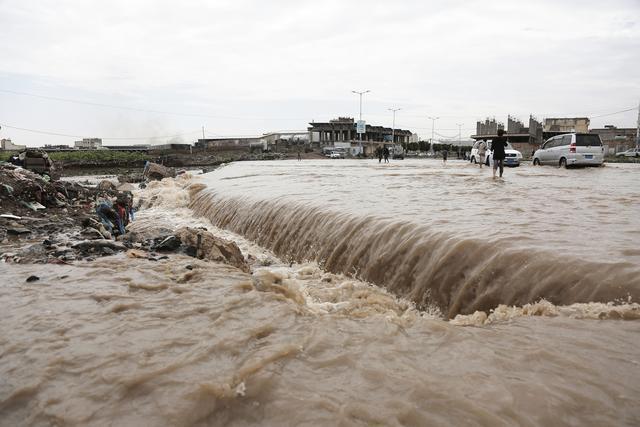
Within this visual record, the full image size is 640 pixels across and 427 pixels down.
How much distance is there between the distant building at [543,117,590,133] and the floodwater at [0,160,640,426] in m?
71.6

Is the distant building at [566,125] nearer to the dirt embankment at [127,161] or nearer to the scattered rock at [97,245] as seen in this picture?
the dirt embankment at [127,161]

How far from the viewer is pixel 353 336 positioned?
3.58m

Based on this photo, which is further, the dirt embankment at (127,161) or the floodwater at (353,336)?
the dirt embankment at (127,161)

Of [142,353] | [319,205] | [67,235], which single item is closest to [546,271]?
[142,353]

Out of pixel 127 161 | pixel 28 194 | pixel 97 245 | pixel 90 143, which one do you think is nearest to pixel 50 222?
pixel 28 194

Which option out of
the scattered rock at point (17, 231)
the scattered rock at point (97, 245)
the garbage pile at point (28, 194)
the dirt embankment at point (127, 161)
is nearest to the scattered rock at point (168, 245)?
the scattered rock at point (97, 245)

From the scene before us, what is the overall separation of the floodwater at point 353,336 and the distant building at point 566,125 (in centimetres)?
7159

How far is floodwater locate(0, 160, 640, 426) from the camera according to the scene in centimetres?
247

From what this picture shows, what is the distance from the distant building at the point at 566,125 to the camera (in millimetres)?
67938

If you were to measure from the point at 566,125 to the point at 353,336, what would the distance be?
79.2 metres

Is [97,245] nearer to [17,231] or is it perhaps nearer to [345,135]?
[17,231]

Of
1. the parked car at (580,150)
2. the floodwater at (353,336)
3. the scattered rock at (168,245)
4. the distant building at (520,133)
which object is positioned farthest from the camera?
the distant building at (520,133)

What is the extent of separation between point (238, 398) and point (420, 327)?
1.78 meters

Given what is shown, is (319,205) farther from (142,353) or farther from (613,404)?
(613,404)
